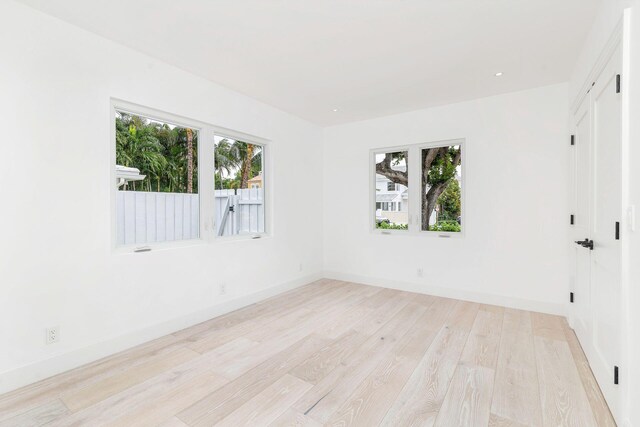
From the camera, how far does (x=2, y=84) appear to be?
200 cm

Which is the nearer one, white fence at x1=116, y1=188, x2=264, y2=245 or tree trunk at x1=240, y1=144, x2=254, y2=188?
white fence at x1=116, y1=188, x2=264, y2=245

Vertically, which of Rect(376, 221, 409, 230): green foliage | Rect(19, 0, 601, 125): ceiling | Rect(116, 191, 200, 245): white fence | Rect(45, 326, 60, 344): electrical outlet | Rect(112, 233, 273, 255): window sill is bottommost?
Rect(45, 326, 60, 344): electrical outlet

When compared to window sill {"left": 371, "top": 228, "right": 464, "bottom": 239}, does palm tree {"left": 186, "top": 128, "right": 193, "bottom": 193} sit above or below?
above

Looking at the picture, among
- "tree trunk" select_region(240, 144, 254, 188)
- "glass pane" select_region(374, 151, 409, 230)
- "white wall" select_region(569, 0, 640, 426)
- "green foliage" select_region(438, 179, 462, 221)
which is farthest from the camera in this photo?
"glass pane" select_region(374, 151, 409, 230)

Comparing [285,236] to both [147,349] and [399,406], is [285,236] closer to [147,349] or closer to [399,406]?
[147,349]

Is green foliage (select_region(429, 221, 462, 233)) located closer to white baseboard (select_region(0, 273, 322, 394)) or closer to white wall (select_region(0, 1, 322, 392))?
white baseboard (select_region(0, 273, 322, 394))

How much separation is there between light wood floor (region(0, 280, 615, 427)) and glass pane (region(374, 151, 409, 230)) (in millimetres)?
1694

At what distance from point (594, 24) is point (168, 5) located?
10.3ft

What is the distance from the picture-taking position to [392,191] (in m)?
4.66

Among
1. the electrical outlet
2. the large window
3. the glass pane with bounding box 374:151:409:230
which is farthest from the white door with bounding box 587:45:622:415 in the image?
the electrical outlet

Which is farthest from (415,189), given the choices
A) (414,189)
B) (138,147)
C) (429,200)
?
(138,147)

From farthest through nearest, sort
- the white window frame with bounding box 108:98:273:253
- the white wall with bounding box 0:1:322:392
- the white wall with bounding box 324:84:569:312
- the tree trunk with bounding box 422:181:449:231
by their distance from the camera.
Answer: the tree trunk with bounding box 422:181:449:231, the white wall with bounding box 324:84:569:312, the white window frame with bounding box 108:98:273:253, the white wall with bounding box 0:1:322:392

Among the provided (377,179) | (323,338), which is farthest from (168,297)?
(377,179)

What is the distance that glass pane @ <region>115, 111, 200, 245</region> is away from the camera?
8.94 ft
